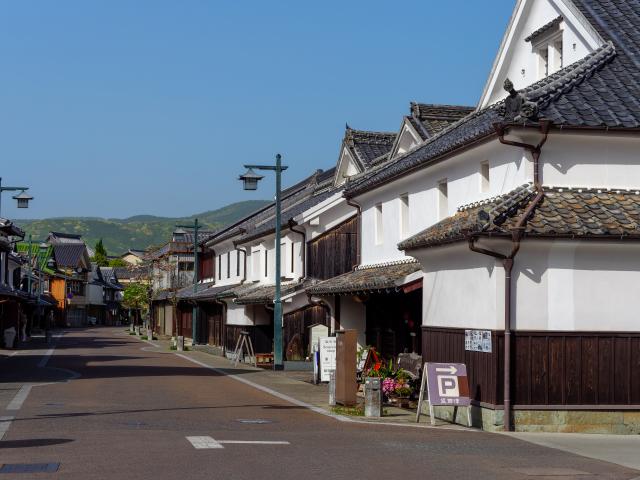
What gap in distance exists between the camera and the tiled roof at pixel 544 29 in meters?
22.8

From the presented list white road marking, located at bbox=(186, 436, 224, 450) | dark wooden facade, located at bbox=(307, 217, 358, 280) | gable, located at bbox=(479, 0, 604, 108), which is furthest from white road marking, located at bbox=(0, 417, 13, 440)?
dark wooden facade, located at bbox=(307, 217, 358, 280)

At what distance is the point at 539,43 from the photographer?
23.8m

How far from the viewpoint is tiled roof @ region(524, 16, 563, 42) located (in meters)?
22.8

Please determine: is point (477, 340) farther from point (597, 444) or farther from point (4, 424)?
point (4, 424)

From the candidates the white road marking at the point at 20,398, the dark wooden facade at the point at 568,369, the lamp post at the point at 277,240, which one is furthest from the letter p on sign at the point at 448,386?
the lamp post at the point at 277,240

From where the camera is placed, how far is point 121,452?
12984 mm

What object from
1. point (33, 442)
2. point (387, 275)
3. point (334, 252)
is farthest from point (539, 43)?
point (33, 442)

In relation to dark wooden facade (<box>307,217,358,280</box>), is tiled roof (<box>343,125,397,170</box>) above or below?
above

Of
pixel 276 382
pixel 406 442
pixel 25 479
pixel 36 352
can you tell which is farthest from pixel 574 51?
pixel 36 352

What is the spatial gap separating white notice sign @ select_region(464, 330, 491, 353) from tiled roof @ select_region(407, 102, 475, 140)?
12318 mm

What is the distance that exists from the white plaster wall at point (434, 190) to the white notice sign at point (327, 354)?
107 inches

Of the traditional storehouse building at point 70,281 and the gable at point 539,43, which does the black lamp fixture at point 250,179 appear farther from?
→ the traditional storehouse building at point 70,281

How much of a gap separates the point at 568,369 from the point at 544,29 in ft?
30.6

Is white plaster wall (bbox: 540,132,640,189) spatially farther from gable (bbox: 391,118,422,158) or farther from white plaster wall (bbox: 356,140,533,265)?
gable (bbox: 391,118,422,158)
